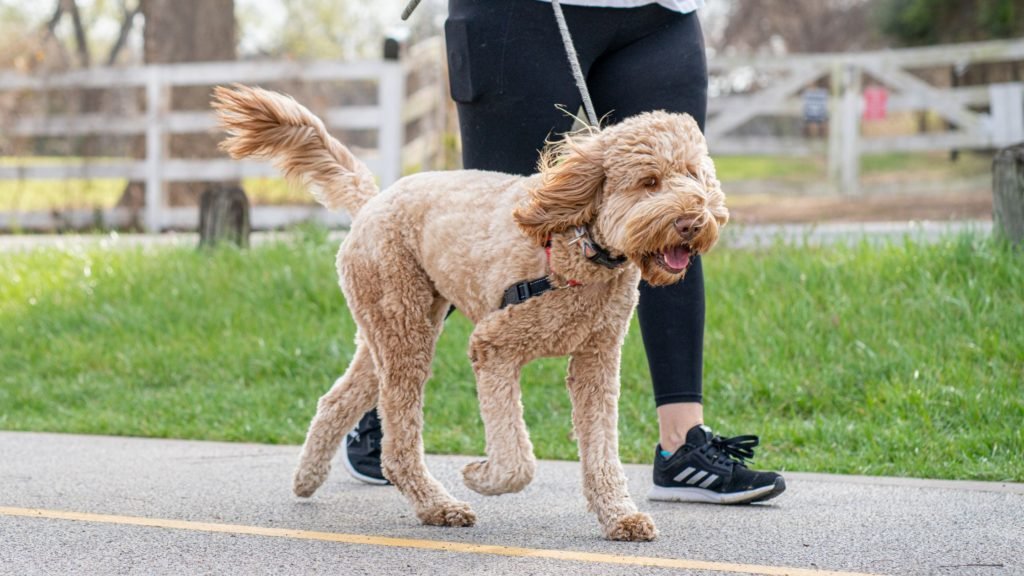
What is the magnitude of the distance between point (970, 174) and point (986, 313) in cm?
1319

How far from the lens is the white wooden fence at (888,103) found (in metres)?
16.0

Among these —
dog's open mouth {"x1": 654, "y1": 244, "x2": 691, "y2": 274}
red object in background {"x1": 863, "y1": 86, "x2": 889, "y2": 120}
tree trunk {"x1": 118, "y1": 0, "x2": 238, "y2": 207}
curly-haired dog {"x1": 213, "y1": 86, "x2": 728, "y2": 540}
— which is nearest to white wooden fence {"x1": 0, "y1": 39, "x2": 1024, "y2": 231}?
tree trunk {"x1": 118, "y1": 0, "x2": 238, "y2": 207}

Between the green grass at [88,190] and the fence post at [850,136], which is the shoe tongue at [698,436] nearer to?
the green grass at [88,190]

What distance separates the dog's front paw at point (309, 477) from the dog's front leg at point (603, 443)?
990mm

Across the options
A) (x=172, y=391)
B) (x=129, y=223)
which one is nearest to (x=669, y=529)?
(x=172, y=391)

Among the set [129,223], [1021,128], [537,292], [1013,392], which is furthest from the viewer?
[1021,128]

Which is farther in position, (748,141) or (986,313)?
(748,141)

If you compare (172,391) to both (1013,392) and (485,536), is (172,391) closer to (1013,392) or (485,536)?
(485,536)

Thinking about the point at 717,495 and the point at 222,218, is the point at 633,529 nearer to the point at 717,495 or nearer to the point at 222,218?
the point at 717,495

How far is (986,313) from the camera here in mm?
6297

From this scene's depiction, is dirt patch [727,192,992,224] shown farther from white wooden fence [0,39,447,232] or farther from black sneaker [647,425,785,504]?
black sneaker [647,425,785,504]

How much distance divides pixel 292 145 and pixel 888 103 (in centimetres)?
1365

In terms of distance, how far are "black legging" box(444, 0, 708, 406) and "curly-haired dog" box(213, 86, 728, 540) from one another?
0.89 feet

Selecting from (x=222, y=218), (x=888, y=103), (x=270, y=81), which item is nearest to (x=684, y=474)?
(x=222, y=218)
